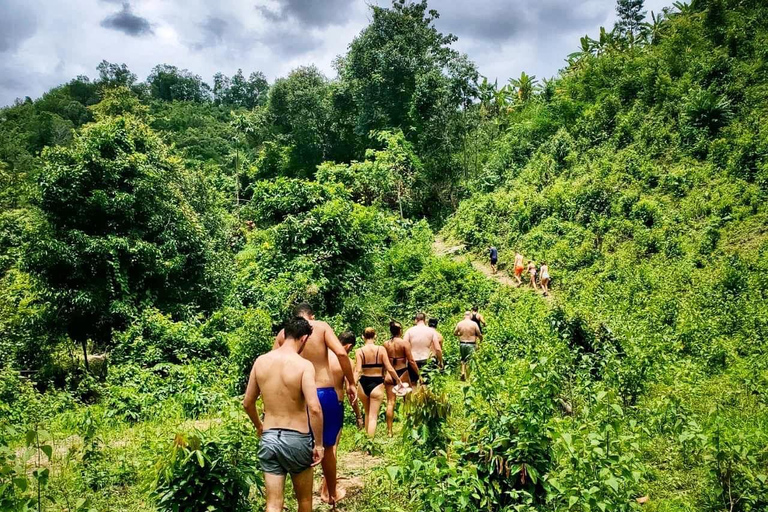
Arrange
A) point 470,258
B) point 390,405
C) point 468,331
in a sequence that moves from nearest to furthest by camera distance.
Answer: point 390,405 → point 468,331 → point 470,258

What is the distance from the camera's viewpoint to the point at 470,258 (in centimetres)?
2056

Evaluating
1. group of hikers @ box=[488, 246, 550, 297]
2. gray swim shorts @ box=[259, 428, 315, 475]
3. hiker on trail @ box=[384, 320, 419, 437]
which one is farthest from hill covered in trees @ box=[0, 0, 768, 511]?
hiker on trail @ box=[384, 320, 419, 437]

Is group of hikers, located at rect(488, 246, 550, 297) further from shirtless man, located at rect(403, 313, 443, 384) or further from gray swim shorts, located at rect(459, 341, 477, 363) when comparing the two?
shirtless man, located at rect(403, 313, 443, 384)

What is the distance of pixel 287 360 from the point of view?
3.68 meters

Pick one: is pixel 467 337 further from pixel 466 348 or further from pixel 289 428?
pixel 289 428

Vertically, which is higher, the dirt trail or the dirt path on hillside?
the dirt path on hillside

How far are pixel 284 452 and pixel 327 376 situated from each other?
1.10m

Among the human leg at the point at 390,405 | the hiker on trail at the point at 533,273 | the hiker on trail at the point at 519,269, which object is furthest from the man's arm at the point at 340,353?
the hiker on trail at the point at 519,269

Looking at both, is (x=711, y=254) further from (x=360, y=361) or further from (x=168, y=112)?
(x=168, y=112)

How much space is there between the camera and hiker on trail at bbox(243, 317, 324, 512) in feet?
11.4

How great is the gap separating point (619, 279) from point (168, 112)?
55.7 meters

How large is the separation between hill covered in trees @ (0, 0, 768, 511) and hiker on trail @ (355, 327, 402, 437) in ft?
1.50

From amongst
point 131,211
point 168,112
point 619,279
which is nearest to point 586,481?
point 619,279

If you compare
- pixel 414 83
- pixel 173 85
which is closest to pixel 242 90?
pixel 173 85
